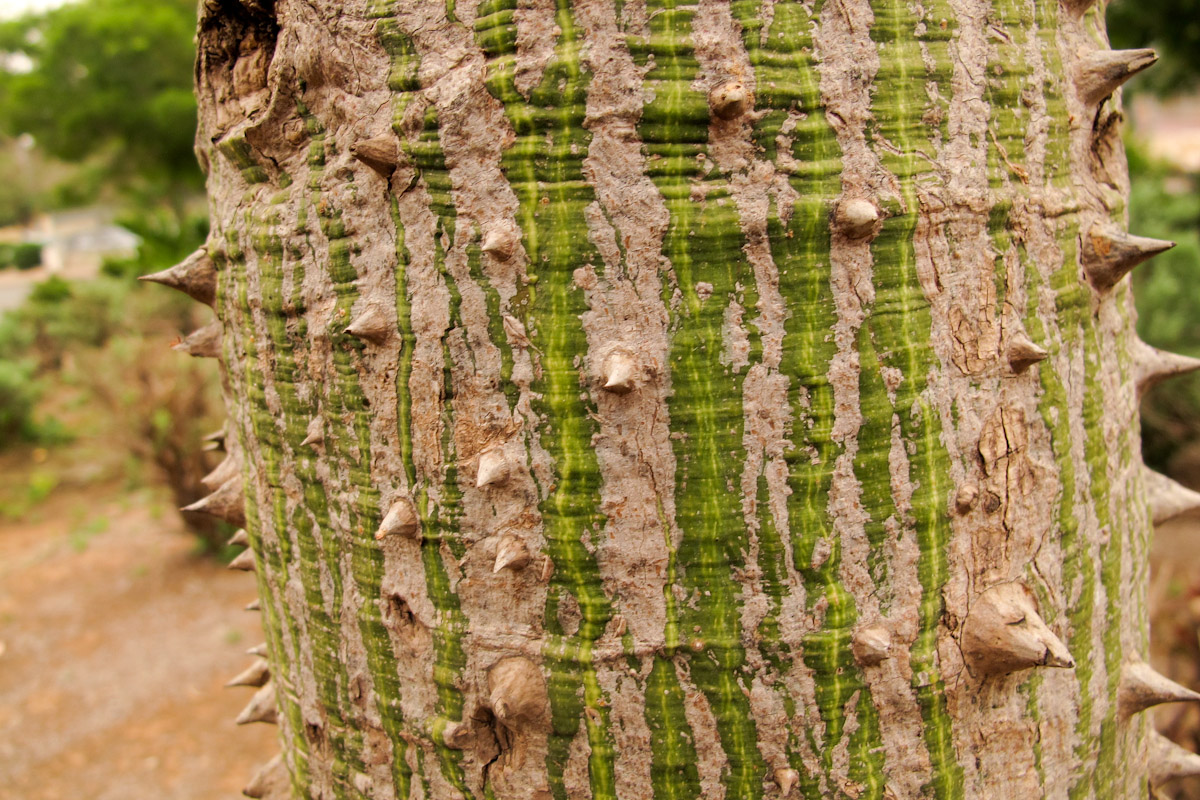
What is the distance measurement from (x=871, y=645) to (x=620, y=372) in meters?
0.40

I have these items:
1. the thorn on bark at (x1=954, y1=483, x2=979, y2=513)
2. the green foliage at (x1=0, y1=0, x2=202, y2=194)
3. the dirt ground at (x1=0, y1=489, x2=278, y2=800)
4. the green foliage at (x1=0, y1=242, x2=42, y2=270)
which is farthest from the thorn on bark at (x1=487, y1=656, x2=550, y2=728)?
the green foliage at (x1=0, y1=242, x2=42, y2=270)

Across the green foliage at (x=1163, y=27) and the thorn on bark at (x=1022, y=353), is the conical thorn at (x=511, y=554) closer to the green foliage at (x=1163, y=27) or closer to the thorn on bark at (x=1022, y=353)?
the thorn on bark at (x=1022, y=353)

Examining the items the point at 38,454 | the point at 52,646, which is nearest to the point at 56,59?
the point at 38,454

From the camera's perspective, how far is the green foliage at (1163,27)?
8.66 meters

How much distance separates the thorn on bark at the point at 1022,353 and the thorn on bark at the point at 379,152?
2.31 ft

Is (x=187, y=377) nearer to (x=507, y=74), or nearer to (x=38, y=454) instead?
(x=38, y=454)

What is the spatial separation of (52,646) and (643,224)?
6.54 metres

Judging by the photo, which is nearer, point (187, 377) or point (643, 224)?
point (643, 224)

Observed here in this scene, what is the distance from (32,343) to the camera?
11742 millimetres

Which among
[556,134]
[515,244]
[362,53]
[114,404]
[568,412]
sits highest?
[362,53]

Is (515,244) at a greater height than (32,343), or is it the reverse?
(515,244)

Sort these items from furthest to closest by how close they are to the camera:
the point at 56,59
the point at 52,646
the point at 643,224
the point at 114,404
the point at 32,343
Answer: the point at 56,59, the point at 32,343, the point at 114,404, the point at 52,646, the point at 643,224

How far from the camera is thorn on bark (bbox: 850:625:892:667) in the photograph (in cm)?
92

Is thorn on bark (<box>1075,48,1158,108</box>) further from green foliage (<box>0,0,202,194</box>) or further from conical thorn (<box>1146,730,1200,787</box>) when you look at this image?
green foliage (<box>0,0,202,194</box>)
